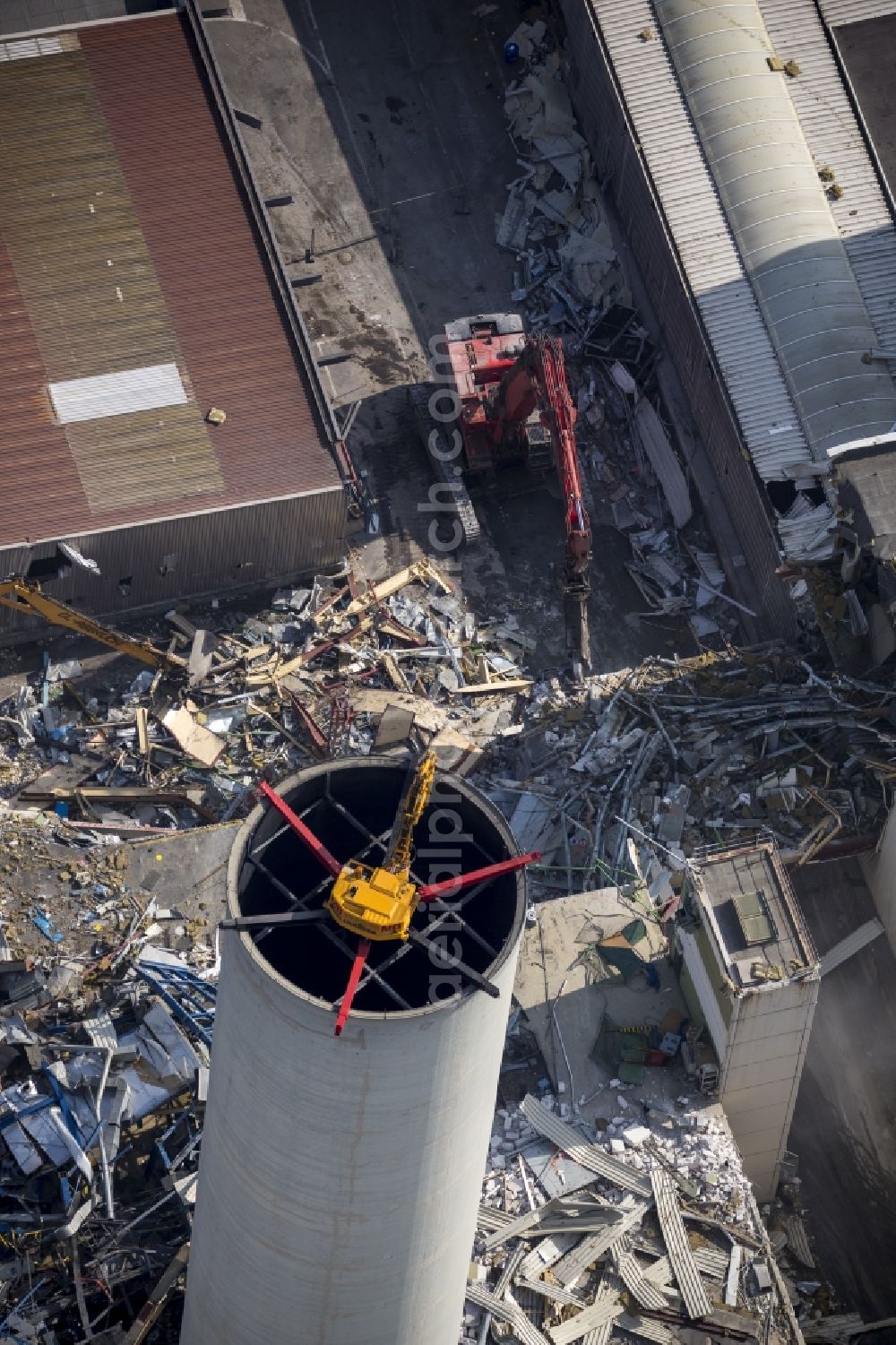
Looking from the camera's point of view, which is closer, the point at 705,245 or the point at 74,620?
the point at 74,620

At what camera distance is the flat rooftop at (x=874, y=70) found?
7294 centimetres

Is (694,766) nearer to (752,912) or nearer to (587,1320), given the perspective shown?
(752,912)

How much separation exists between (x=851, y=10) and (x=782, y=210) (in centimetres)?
1012

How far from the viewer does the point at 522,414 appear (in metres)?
66.9

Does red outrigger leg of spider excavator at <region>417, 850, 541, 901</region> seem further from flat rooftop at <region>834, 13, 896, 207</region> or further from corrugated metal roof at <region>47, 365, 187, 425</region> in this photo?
flat rooftop at <region>834, 13, 896, 207</region>

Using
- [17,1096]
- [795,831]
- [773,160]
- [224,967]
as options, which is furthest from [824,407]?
[224,967]

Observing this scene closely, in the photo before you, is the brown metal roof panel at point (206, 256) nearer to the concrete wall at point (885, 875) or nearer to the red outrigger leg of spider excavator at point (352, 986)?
the concrete wall at point (885, 875)

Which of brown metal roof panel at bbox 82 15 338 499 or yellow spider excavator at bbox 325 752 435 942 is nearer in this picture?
yellow spider excavator at bbox 325 752 435 942

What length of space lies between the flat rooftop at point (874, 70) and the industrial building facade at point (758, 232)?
745 millimetres

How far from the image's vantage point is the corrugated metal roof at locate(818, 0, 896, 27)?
73.1 metres

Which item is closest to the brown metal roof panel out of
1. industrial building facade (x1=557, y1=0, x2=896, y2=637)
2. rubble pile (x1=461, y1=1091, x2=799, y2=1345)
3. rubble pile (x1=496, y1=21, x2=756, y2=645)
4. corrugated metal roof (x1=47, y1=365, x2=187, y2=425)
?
corrugated metal roof (x1=47, y1=365, x2=187, y2=425)

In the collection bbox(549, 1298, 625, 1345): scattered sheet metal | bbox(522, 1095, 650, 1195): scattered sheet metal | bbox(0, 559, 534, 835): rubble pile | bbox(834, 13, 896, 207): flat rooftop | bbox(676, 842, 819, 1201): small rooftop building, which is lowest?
bbox(549, 1298, 625, 1345): scattered sheet metal

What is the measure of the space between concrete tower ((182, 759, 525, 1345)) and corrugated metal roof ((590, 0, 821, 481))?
1385 inches

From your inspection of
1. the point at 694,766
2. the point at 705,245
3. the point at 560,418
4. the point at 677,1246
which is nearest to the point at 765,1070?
the point at 677,1246
